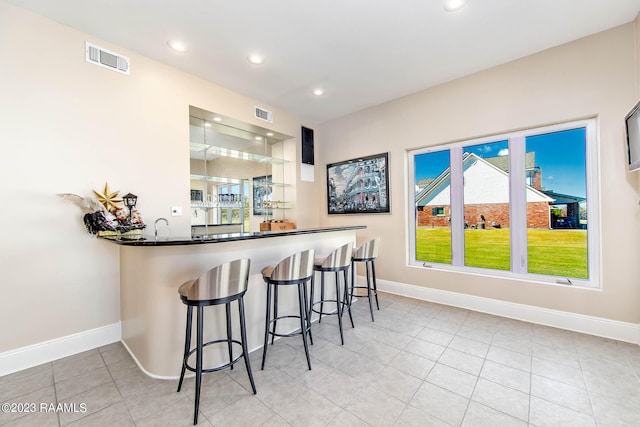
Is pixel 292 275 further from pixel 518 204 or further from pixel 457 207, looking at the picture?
pixel 518 204

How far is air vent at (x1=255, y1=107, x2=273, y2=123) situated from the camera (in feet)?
13.5

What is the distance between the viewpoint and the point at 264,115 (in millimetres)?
4211

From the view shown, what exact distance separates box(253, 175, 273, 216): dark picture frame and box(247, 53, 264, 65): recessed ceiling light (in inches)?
74.0

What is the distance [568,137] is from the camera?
292cm

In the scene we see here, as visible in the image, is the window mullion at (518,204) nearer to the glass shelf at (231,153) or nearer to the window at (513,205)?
the window at (513,205)

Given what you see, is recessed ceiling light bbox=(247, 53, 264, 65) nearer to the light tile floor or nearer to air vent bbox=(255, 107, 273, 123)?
air vent bbox=(255, 107, 273, 123)

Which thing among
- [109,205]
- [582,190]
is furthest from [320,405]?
[582,190]

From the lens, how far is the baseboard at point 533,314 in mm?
2551

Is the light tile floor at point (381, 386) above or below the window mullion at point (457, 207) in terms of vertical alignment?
below

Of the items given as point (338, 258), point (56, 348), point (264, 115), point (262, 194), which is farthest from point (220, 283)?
point (264, 115)

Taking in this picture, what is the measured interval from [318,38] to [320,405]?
3292mm

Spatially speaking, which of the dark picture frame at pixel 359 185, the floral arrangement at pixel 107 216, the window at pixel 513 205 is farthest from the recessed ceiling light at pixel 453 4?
the floral arrangement at pixel 107 216

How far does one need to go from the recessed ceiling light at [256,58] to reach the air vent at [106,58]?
1.33 metres

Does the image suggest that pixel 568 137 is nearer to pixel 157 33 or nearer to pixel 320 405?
pixel 320 405
